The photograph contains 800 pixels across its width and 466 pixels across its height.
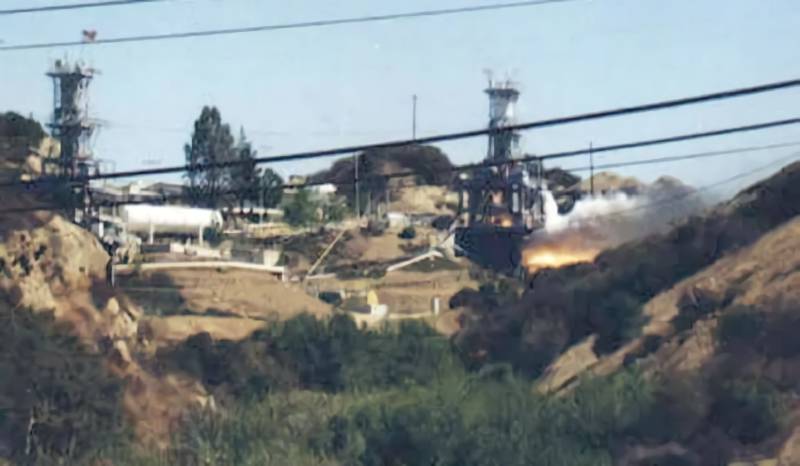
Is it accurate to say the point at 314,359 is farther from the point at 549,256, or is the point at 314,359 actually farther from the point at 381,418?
the point at 549,256

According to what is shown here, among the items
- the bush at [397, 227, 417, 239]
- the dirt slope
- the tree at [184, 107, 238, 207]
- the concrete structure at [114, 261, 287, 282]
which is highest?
the tree at [184, 107, 238, 207]

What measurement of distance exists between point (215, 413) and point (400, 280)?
39.5 m

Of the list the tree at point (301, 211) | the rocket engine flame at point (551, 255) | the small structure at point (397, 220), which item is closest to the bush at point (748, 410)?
the rocket engine flame at point (551, 255)

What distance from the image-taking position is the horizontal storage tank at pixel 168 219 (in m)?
104

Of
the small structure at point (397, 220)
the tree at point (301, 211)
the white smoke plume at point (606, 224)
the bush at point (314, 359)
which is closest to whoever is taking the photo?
the bush at point (314, 359)

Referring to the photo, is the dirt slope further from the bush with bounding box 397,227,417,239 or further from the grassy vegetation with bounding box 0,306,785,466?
the bush with bounding box 397,227,417,239

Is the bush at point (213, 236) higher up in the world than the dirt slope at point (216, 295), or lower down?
higher up

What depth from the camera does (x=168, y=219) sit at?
351 feet

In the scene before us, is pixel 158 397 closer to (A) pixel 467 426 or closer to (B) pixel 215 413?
(B) pixel 215 413

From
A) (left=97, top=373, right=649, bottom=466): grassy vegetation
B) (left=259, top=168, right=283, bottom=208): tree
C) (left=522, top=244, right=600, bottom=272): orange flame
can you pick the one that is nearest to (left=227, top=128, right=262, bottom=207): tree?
(left=259, top=168, right=283, bottom=208): tree

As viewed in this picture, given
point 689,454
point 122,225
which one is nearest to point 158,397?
point 689,454

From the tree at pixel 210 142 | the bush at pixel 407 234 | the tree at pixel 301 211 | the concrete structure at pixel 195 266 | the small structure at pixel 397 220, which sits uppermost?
the tree at pixel 210 142

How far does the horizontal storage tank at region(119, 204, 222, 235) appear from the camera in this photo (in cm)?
10381

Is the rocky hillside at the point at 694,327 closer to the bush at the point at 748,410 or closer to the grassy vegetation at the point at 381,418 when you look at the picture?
the bush at the point at 748,410
